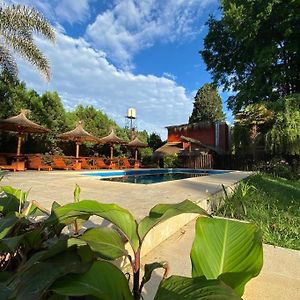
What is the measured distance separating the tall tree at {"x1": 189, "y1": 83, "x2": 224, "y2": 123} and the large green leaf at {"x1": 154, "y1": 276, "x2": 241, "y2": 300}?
35776 millimetres

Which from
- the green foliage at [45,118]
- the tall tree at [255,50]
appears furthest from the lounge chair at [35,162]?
the tall tree at [255,50]

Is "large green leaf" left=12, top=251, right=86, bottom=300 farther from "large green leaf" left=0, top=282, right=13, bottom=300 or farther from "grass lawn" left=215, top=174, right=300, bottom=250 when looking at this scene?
"grass lawn" left=215, top=174, right=300, bottom=250

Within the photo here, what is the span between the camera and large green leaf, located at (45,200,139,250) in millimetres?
891

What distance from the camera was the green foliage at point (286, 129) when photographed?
1563 centimetres

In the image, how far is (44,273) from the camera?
71 cm

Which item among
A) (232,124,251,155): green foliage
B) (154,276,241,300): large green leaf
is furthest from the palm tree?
(154,276,241,300): large green leaf

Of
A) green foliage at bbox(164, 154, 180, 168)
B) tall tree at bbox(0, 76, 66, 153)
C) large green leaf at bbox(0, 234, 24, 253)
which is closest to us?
large green leaf at bbox(0, 234, 24, 253)

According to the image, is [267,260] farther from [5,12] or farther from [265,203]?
[5,12]

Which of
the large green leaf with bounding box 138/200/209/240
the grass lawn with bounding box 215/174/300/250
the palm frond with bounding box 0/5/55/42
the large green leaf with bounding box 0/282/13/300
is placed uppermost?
the palm frond with bounding box 0/5/55/42

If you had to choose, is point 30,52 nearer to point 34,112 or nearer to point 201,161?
point 34,112

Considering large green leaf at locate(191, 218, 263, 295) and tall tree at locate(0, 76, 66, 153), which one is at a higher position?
tall tree at locate(0, 76, 66, 153)

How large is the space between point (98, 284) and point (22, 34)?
1281 centimetres

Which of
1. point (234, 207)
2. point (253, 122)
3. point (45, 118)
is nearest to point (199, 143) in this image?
point (253, 122)

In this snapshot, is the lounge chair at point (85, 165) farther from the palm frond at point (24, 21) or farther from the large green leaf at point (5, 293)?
the large green leaf at point (5, 293)
